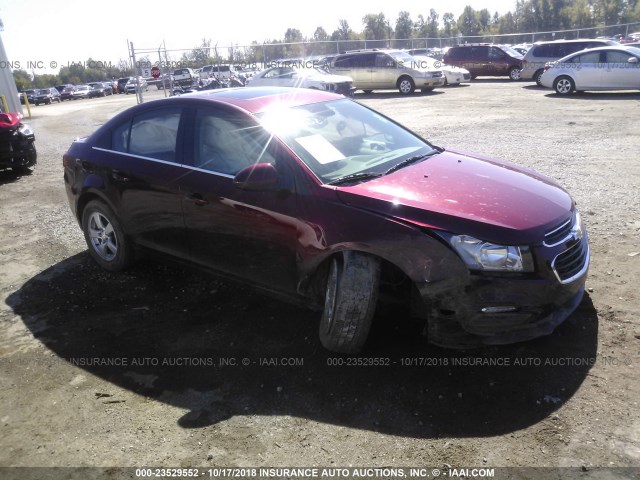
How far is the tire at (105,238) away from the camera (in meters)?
5.01

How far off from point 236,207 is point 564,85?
17.2 metres

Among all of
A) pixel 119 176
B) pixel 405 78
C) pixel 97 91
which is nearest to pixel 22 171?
pixel 119 176

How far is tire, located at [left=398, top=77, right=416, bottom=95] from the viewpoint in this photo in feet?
72.2

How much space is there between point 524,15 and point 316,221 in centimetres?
9654

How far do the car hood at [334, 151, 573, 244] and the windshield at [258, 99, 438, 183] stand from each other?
10.2 inches

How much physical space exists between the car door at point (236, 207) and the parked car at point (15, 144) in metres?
7.16

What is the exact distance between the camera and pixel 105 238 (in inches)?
205

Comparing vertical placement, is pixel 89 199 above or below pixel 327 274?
above

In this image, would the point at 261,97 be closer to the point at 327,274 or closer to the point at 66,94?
the point at 327,274

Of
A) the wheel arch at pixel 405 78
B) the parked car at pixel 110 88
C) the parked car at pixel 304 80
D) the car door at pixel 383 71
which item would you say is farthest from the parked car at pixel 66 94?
the wheel arch at pixel 405 78

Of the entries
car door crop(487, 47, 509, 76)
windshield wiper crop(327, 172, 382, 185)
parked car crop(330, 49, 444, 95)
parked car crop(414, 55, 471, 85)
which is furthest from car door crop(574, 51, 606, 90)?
windshield wiper crop(327, 172, 382, 185)

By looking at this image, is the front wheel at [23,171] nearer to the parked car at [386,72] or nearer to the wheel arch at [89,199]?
the wheel arch at [89,199]

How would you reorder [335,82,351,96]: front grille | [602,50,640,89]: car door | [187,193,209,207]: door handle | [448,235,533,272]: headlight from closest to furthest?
[448,235,533,272]: headlight < [187,193,209,207]: door handle < [602,50,640,89]: car door < [335,82,351,96]: front grille

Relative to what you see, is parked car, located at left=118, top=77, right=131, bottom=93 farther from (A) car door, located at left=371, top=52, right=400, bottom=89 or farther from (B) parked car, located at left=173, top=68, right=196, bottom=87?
(A) car door, located at left=371, top=52, right=400, bottom=89
